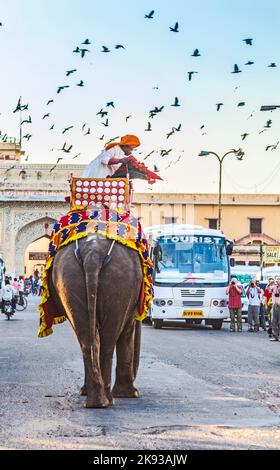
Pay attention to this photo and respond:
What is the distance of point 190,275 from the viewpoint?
2791 centimetres

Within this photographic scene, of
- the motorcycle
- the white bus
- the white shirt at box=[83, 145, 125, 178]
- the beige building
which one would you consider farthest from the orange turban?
the beige building

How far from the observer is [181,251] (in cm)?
2830

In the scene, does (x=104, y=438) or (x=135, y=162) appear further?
(x=135, y=162)

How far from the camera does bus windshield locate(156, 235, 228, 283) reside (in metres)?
28.0

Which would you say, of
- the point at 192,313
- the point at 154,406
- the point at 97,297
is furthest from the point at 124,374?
the point at 192,313

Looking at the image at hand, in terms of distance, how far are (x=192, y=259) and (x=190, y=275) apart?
47cm

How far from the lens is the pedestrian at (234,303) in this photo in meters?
28.3

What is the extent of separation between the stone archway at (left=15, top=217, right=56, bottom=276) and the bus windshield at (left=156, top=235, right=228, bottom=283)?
46.5 meters

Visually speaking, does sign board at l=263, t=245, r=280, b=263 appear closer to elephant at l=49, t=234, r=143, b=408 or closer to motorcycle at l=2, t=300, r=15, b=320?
motorcycle at l=2, t=300, r=15, b=320

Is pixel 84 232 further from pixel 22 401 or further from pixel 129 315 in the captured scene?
pixel 22 401

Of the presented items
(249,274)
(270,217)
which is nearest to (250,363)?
(249,274)
